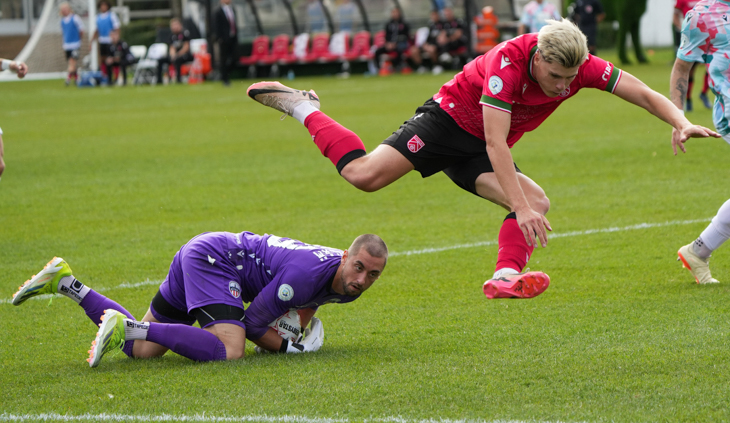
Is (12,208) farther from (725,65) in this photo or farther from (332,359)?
(725,65)

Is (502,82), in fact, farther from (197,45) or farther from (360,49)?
(197,45)

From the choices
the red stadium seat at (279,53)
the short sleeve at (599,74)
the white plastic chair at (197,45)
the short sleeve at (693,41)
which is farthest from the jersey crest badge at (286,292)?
the white plastic chair at (197,45)

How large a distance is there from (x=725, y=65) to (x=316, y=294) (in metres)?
3.31

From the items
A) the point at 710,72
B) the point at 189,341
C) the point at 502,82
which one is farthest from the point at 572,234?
the point at 189,341

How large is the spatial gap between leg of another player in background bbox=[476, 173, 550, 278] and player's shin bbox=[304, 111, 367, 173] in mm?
774

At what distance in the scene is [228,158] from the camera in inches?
524

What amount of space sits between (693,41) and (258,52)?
84.4 feet

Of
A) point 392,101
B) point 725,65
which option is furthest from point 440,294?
point 392,101

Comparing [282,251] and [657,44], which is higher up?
[282,251]

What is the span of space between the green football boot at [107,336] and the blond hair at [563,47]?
2.57 metres

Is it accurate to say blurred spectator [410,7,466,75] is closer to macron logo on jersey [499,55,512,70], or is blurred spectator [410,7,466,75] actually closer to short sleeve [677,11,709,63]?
short sleeve [677,11,709,63]

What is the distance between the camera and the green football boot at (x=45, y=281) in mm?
5012

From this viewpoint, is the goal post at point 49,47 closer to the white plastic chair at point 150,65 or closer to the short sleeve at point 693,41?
the white plastic chair at point 150,65

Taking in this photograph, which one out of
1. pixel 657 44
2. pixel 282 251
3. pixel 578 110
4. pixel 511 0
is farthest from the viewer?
pixel 657 44
